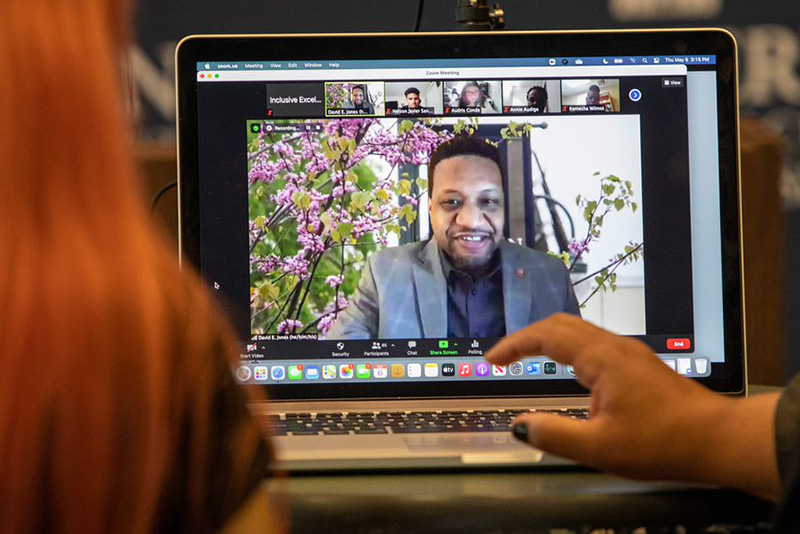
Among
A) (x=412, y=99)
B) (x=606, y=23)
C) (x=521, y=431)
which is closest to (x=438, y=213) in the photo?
(x=412, y=99)

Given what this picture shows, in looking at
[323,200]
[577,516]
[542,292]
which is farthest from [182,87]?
[577,516]

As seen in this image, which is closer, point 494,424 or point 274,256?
point 494,424

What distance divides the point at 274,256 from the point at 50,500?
1.87 ft

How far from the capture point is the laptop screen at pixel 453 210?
97cm

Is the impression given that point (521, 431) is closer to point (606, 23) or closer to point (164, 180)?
point (164, 180)

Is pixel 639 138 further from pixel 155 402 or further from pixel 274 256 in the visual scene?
pixel 155 402

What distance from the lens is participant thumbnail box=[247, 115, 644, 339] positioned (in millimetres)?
974

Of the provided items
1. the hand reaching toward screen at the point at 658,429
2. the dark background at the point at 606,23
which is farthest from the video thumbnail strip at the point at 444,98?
the dark background at the point at 606,23

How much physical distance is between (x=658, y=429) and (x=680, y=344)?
37 cm

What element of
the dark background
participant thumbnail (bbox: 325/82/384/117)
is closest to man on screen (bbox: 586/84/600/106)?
participant thumbnail (bbox: 325/82/384/117)

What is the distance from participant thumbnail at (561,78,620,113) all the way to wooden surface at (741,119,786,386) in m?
0.25

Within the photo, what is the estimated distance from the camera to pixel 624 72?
986mm

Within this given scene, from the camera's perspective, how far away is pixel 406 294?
3.20 feet

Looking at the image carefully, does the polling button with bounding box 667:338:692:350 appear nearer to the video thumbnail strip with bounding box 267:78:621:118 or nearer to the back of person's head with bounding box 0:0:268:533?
the video thumbnail strip with bounding box 267:78:621:118
